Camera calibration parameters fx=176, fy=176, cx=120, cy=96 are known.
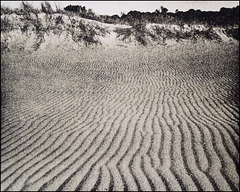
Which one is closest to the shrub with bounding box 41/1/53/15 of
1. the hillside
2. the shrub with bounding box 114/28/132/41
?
the hillside

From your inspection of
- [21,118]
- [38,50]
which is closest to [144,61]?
[38,50]

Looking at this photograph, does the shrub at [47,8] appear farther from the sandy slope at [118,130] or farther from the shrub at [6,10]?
the sandy slope at [118,130]

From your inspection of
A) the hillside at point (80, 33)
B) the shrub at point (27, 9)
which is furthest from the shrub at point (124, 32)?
the shrub at point (27, 9)

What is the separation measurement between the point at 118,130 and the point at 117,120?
0.48 meters

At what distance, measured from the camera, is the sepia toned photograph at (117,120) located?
7.94 feet

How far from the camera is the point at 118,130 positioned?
3.68m

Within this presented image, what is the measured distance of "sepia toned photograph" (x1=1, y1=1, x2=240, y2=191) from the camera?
2.42m

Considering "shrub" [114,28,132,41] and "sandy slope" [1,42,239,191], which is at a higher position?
"shrub" [114,28,132,41]

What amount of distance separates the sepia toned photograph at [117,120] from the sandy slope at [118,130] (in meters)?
0.02

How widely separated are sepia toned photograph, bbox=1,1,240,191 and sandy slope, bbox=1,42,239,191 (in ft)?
0.06

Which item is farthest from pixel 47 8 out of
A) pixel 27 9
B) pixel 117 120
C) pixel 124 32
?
pixel 117 120

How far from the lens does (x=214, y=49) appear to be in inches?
521

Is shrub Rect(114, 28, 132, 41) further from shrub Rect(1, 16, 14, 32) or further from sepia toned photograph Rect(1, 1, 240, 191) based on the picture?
shrub Rect(1, 16, 14, 32)

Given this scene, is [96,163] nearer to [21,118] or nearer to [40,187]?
[40,187]
